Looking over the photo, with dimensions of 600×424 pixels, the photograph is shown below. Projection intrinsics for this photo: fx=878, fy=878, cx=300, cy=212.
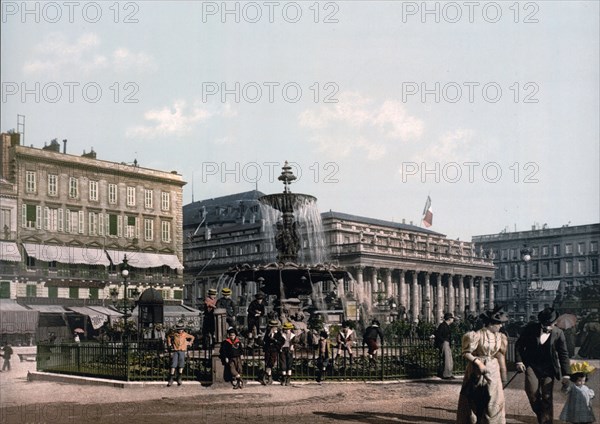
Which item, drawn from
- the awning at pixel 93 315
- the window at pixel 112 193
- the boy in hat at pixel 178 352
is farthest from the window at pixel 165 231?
the boy in hat at pixel 178 352

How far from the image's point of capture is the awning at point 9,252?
184 ft

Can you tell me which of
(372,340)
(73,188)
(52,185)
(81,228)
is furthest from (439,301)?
(372,340)

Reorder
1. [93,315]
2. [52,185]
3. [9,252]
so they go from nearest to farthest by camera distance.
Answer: [9,252] < [93,315] < [52,185]

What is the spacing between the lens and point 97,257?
64.4m

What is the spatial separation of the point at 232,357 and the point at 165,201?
55369 millimetres

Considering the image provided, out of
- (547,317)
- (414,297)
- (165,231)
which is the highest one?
(165,231)

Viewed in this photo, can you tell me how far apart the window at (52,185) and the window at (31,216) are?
1829 millimetres

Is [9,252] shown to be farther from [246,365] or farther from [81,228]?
[246,365]

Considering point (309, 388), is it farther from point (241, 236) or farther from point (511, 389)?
point (241, 236)

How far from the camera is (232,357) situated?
18062 mm

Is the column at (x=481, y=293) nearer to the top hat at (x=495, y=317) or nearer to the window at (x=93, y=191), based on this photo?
the window at (x=93, y=191)

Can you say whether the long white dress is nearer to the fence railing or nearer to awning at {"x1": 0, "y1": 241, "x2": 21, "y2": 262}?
the fence railing

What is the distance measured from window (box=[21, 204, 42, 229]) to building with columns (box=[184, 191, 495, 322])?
35556 millimetres

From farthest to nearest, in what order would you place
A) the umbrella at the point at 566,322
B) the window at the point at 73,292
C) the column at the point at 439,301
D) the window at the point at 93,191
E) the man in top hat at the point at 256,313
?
the column at the point at 439,301 < the window at the point at 93,191 < the window at the point at 73,292 < the umbrella at the point at 566,322 < the man in top hat at the point at 256,313
